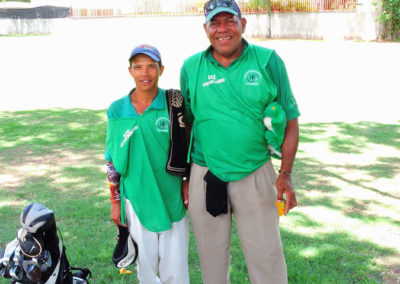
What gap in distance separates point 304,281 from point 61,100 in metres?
10.1

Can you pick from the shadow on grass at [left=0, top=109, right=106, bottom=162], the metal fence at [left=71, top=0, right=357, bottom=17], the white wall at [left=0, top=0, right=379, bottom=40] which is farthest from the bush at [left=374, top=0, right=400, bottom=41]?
the shadow on grass at [left=0, top=109, right=106, bottom=162]

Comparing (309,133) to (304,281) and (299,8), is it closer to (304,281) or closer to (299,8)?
(304,281)

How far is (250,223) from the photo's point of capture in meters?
3.03

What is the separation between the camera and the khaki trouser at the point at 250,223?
9.84 ft

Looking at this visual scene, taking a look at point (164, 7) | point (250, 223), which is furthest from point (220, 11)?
point (164, 7)

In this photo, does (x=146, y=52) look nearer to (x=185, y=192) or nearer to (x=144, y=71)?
(x=144, y=71)

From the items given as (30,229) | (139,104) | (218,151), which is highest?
(139,104)

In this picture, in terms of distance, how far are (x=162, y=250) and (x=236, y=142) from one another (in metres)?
0.89

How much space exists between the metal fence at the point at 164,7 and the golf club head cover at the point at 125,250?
23.6m

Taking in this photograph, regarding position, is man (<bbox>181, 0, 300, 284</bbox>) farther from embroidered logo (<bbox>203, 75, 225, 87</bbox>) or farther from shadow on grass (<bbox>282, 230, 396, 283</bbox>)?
shadow on grass (<bbox>282, 230, 396, 283</bbox>)

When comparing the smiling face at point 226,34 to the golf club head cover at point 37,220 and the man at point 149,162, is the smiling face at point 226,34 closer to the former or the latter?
the man at point 149,162

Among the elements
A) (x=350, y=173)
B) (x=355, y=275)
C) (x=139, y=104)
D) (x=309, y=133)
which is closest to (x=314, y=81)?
(x=309, y=133)

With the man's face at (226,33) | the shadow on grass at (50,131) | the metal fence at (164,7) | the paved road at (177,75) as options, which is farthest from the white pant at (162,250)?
the metal fence at (164,7)

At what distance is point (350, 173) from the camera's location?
22.1 ft
